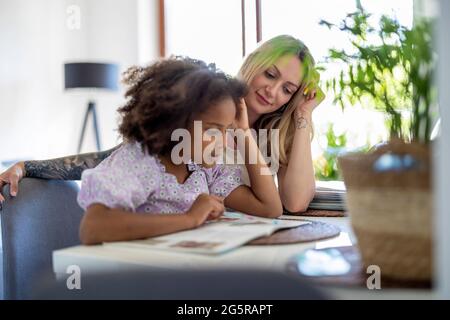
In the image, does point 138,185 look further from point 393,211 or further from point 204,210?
point 393,211

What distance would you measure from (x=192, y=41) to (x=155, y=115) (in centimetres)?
307

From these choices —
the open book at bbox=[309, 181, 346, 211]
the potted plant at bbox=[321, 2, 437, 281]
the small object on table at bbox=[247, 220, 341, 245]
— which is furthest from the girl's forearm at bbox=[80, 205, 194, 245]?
the open book at bbox=[309, 181, 346, 211]

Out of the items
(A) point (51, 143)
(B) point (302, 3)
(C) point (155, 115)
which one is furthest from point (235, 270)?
(A) point (51, 143)

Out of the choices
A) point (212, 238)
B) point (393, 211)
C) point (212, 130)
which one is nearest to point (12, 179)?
point (212, 130)

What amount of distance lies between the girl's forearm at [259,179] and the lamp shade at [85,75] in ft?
7.96

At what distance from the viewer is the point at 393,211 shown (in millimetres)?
543

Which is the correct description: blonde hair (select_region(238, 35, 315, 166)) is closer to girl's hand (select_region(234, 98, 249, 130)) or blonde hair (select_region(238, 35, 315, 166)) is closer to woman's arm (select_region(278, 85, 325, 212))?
woman's arm (select_region(278, 85, 325, 212))

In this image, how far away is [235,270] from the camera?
519mm

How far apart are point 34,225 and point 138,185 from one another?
47 centimetres

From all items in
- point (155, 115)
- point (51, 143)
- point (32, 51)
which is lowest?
point (51, 143)

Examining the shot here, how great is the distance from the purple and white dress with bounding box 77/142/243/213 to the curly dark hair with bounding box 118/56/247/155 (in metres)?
0.03

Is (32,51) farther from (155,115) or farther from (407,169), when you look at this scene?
(407,169)

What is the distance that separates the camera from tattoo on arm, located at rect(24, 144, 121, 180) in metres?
1.24

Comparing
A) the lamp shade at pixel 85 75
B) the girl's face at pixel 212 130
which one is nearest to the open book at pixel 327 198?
the girl's face at pixel 212 130
